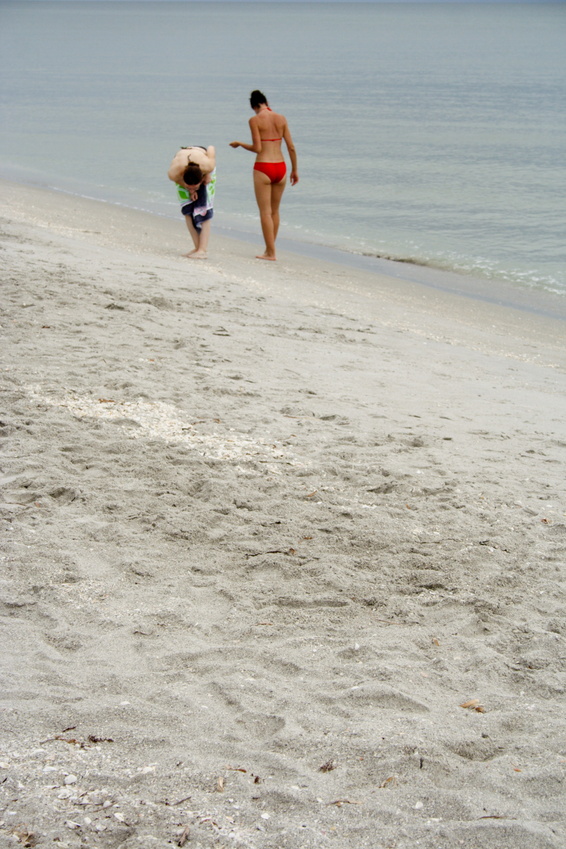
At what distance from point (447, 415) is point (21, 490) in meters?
2.77

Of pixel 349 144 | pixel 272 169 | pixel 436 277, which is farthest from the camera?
pixel 349 144

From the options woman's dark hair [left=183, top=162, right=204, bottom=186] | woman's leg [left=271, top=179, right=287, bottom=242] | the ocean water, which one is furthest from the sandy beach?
the ocean water

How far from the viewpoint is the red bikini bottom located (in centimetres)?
1083

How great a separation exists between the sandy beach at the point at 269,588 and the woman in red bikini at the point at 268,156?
163 inches

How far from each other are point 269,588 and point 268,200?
8472 mm

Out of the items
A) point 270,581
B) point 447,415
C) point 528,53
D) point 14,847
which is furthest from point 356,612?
point 528,53

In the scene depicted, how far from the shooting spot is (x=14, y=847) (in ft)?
6.48

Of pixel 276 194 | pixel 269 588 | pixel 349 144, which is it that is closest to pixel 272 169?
pixel 276 194

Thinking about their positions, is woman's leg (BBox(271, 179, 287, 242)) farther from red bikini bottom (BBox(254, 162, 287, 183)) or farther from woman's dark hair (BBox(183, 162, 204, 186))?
woman's dark hair (BBox(183, 162, 204, 186))

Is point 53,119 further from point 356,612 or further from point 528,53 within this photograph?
point 528,53

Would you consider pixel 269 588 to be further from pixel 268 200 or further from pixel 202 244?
pixel 268 200

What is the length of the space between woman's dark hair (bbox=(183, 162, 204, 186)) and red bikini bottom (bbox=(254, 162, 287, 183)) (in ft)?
4.12

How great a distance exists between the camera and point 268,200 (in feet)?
36.8

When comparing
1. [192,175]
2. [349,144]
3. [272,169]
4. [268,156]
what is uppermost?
[349,144]
